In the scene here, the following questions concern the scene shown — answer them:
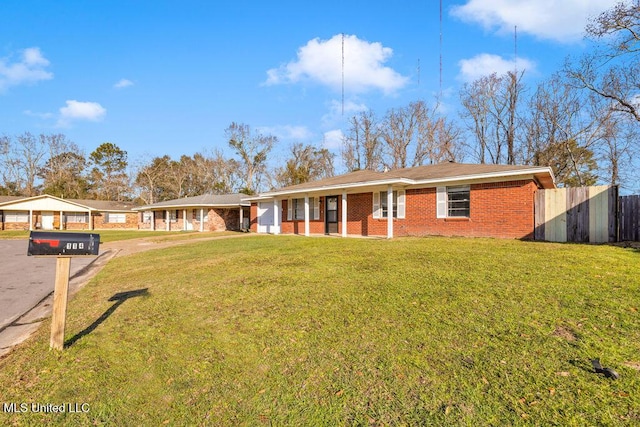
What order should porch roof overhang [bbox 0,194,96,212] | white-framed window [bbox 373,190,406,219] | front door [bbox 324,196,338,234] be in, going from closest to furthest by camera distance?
white-framed window [bbox 373,190,406,219]
front door [bbox 324,196,338,234]
porch roof overhang [bbox 0,194,96,212]

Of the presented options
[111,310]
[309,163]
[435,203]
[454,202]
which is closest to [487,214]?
[454,202]

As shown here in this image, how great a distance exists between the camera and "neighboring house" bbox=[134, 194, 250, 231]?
30.2 metres

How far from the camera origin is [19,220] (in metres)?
37.4

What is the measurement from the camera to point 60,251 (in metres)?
3.68

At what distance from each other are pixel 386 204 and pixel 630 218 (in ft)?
28.3

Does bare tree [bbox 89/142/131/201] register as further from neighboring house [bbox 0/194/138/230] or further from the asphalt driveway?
the asphalt driveway

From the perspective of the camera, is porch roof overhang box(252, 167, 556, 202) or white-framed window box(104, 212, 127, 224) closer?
porch roof overhang box(252, 167, 556, 202)

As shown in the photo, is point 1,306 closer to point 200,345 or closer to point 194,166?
point 200,345

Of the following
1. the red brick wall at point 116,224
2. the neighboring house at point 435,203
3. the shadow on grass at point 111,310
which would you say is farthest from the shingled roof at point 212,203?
the shadow on grass at point 111,310

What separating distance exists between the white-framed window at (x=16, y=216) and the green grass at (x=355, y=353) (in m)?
41.7

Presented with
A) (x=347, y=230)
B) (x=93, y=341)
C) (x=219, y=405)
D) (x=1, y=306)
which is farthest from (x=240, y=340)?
(x=347, y=230)

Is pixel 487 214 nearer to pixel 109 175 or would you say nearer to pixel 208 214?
pixel 208 214

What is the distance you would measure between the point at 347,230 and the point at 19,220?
129ft

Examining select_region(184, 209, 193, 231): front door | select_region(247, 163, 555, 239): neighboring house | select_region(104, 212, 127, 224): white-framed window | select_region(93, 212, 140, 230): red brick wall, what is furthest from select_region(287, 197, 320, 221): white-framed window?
select_region(104, 212, 127, 224): white-framed window
